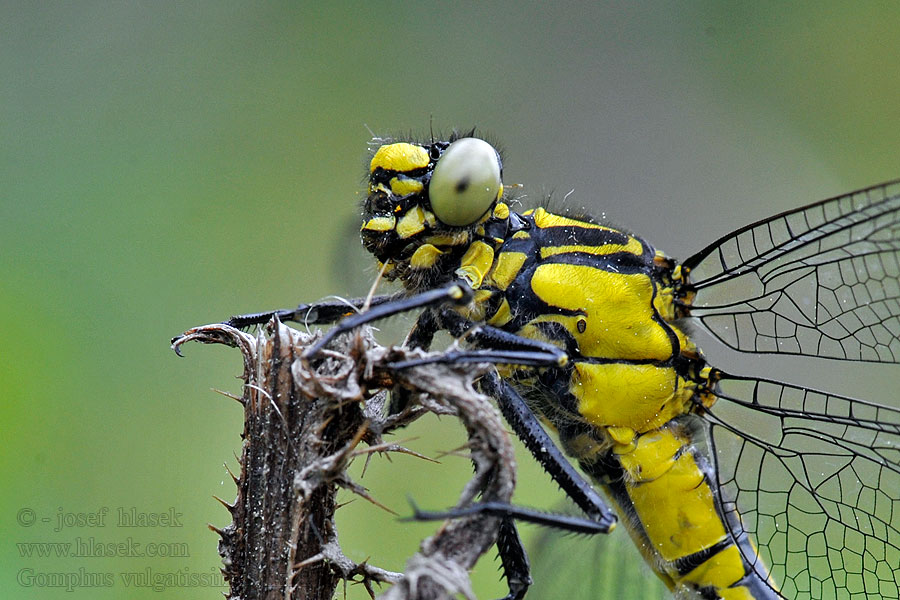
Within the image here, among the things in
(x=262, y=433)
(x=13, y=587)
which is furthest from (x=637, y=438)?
(x=13, y=587)

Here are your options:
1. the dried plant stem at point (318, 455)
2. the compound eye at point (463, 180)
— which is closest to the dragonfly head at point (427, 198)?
the compound eye at point (463, 180)

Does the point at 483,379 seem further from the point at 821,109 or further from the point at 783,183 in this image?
the point at 821,109

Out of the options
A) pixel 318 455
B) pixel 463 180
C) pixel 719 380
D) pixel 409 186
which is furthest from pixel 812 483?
pixel 318 455

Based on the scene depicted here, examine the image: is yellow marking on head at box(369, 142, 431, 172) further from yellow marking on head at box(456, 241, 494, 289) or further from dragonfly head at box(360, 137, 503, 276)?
yellow marking on head at box(456, 241, 494, 289)

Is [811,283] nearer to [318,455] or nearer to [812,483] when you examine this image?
[812,483]

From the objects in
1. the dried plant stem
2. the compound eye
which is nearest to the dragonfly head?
the compound eye

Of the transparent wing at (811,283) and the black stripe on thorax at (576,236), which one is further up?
the black stripe on thorax at (576,236)

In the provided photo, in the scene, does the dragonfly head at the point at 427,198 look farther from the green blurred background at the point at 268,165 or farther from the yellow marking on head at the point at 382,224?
the green blurred background at the point at 268,165
